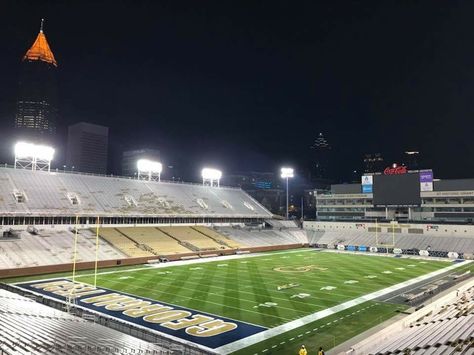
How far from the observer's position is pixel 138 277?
1446 inches

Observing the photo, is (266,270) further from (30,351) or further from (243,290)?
(30,351)

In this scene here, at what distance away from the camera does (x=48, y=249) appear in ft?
138

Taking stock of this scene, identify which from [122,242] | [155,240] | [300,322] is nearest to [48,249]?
[122,242]

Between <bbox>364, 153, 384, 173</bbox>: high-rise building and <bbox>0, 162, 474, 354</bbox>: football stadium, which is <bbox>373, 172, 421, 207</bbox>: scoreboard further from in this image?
<bbox>364, 153, 384, 173</bbox>: high-rise building

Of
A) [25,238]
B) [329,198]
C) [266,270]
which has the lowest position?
[266,270]

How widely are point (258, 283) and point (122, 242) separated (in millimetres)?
22385

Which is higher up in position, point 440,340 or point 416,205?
point 416,205

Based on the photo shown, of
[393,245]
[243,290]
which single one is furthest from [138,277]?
[393,245]

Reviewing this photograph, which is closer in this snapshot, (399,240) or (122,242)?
(122,242)

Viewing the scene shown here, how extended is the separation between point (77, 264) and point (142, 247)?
9982 mm

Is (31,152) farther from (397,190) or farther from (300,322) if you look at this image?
(397,190)

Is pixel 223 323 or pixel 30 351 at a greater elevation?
pixel 30 351

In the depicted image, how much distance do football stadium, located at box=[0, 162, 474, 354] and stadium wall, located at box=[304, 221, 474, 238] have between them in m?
0.21

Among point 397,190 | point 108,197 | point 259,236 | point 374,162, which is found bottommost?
point 259,236
